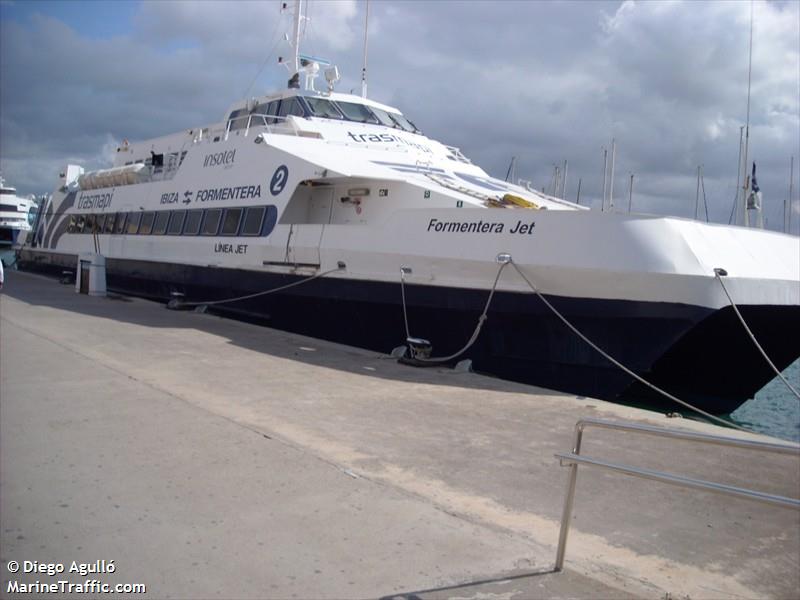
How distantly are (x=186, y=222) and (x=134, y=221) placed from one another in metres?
3.38

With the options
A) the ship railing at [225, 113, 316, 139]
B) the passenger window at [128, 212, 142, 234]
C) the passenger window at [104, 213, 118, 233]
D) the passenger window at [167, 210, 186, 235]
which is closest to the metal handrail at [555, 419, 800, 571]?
the ship railing at [225, 113, 316, 139]

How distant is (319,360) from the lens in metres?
9.34

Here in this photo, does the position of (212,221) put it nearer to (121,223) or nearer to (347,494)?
(121,223)

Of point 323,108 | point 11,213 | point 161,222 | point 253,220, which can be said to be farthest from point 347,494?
point 11,213

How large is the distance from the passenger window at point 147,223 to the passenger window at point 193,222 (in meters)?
2.08

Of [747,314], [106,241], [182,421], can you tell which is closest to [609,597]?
[182,421]

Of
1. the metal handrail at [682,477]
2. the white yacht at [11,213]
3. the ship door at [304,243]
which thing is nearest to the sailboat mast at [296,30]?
the ship door at [304,243]

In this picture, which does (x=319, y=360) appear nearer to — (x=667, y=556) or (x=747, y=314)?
(x=747, y=314)

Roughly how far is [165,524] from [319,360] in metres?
5.64

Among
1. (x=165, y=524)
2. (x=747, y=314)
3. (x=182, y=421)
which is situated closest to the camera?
(x=165, y=524)

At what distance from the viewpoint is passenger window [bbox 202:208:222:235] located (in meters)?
14.1

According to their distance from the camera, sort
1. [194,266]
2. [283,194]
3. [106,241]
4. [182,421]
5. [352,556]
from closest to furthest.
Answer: [352,556], [182,421], [283,194], [194,266], [106,241]

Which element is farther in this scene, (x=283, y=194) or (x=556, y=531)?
(x=283, y=194)

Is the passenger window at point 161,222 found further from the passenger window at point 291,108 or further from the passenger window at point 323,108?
the passenger window at point 323,108
